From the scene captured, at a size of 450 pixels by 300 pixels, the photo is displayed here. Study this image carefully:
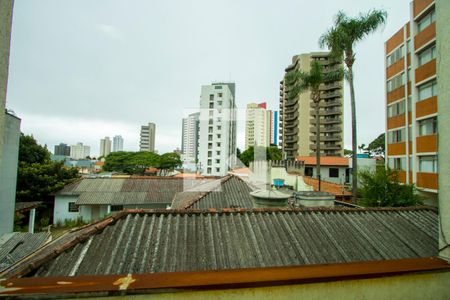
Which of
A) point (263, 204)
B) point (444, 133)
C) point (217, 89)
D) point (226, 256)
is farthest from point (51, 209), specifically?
point (217, 89)

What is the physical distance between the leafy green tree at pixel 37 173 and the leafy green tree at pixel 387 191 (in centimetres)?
2477

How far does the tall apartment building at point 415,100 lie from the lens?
1455cm

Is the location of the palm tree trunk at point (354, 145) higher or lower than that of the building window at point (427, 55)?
lower

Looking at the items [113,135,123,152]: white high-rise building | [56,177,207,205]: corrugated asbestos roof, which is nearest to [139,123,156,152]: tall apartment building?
[113,135,123,152]: white high-rise building

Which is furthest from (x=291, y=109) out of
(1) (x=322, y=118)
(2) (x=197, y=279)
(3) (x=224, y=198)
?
(2) (x=197, y=279)

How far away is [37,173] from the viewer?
61.5ft

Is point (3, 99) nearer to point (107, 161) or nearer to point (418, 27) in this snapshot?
point (418, 27)

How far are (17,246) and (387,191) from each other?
18.1m

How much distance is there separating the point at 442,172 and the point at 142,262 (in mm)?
4044

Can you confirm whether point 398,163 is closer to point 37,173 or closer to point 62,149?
point 37,173

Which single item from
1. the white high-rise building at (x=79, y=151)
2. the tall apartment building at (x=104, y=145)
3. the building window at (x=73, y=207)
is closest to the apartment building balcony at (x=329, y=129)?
the building window at (x=73, y=207)

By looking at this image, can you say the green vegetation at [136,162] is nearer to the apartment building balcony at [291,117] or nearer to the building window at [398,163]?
the apartment building balcony at [291,117]

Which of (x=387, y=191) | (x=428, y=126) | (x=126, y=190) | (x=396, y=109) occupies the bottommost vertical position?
(x=126, y=190)

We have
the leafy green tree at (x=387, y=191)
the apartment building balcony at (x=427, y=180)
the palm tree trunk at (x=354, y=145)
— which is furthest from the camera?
the apartment building balcony at (x=427, y=180)
